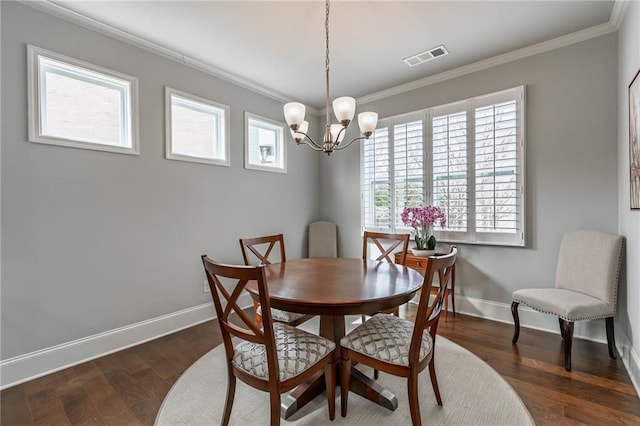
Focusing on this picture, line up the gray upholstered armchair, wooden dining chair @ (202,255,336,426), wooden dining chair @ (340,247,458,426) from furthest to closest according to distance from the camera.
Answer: the gray upholstered armchair
wooden dining chair @ (340,247,458,426)
wooden dining chair @ (202,255,336,426)

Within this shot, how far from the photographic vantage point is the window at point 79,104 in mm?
2289

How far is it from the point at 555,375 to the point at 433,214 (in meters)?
1.71

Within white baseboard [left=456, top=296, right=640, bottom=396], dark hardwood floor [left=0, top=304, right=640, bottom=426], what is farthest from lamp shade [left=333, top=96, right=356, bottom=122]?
white baseboard [left=456, top=296, right=640, bottom=396]

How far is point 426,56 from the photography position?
10.3ft

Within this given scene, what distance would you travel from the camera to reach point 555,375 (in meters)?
2.18

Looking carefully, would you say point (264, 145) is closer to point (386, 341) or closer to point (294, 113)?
point (294, 113)

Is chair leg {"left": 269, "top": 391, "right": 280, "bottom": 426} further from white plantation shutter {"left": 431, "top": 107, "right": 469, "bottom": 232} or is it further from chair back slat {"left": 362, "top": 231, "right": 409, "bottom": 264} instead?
white plantation shutter {"left": 431, "top": 107, "right": 469, "bottom": 232}

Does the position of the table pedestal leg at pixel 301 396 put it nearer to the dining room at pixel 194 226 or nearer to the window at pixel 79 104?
the dining room at pixel 194 226

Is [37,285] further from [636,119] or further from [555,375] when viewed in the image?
[636,119]

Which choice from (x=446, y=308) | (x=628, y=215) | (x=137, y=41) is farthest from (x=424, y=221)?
(x=137, y=41)

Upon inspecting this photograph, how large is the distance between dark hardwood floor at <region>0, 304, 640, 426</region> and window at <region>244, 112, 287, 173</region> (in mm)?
2205

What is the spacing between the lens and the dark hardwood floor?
180cm

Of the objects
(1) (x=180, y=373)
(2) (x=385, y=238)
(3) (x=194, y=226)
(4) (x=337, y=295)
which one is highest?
(3) (x=194, y=226)

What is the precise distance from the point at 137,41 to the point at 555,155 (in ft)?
13.5
